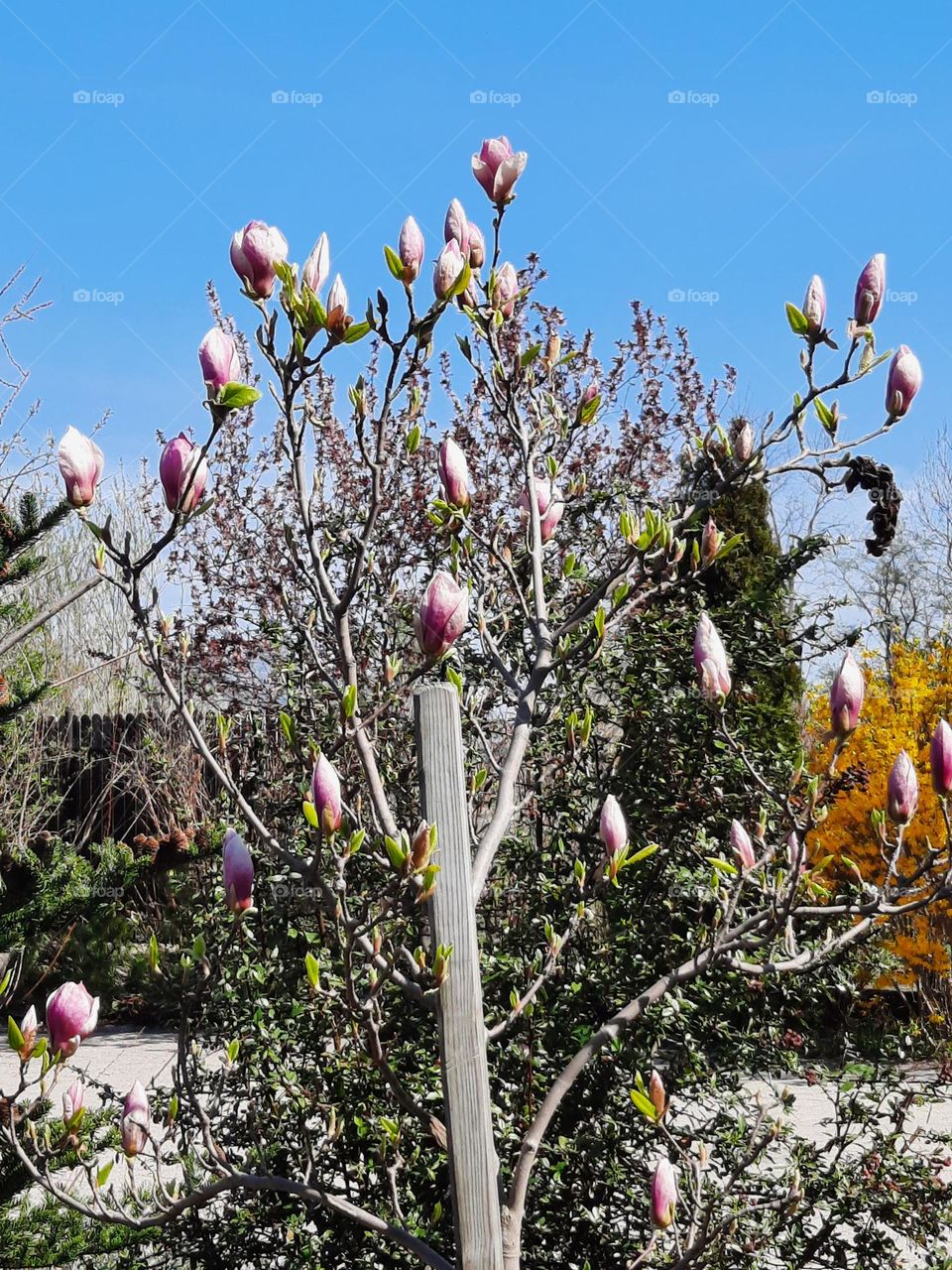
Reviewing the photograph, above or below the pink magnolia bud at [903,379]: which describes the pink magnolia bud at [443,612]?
below

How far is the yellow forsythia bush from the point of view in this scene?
6930mm

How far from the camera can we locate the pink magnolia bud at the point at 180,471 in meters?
1.62

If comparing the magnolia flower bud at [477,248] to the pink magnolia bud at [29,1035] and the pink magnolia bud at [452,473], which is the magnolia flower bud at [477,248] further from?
the pink magnolia bud at [29,1035]

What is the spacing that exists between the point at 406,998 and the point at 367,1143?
1.08ft

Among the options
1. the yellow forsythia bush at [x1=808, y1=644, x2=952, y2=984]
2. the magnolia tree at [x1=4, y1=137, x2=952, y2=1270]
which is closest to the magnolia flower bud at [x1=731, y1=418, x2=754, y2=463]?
the magnolia tree at [x1=4, y1=137, x2=952, y2=1270]

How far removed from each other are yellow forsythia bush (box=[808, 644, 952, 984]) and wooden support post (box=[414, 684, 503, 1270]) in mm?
5266

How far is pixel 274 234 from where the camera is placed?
5.50ft

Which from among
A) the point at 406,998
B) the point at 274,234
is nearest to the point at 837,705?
the point at 274,234

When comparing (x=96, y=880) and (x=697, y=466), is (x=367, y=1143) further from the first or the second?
(x=697, y=466)

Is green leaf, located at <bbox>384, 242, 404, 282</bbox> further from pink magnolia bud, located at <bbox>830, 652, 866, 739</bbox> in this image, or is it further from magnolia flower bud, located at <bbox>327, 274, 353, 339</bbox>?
pink magnolia bud, located at <bbox>830, 652, 866, 739</bbox>

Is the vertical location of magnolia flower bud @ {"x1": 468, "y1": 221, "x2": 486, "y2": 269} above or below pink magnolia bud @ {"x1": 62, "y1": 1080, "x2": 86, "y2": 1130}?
above

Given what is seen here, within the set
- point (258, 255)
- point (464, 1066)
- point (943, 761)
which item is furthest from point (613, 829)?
point (258, 255)

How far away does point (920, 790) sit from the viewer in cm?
708

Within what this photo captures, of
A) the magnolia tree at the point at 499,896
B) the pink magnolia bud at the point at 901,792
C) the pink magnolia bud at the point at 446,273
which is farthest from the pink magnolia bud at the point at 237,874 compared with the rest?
the pink magnolia bud at the point at 901,792
